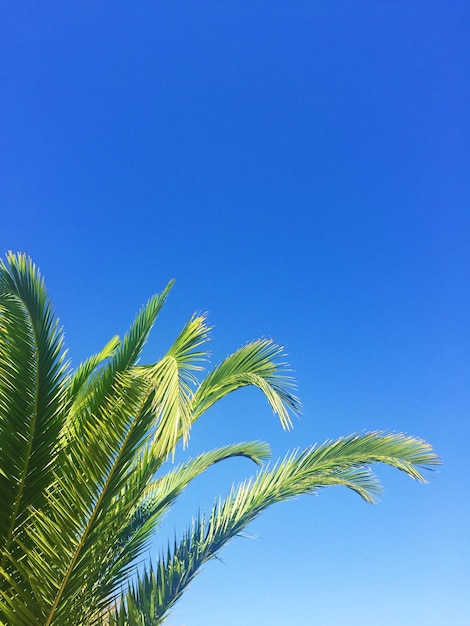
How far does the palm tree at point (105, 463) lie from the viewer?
3.81 meters

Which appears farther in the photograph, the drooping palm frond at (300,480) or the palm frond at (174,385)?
the drooping palm frond at (300,480)

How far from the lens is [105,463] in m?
4.13

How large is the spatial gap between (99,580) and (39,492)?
2.75ft

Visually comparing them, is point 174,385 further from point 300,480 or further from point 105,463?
point 300,480

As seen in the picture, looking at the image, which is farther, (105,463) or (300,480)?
(300,480)

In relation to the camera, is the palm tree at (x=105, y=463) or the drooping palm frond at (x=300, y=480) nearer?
the palm tree at (x=105, y=463)

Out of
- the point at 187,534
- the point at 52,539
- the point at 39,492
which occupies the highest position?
the point at 187,534

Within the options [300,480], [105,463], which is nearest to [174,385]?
[105,463]

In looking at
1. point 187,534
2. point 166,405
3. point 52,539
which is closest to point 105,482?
point 52,539

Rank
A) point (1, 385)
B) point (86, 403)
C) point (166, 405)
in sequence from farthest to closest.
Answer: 1. point (86, 403)
2. point (1, 385)
3. point (166, 405)

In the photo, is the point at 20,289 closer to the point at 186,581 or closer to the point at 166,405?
the point at 166,405

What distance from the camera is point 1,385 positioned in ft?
14.6

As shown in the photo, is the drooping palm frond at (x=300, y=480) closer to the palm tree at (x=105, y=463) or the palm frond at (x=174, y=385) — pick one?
the palm tree at (x=105, y=463)

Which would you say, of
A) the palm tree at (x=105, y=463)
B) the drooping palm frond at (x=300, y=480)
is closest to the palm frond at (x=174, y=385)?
the palm tree at (x=105, y=463)
